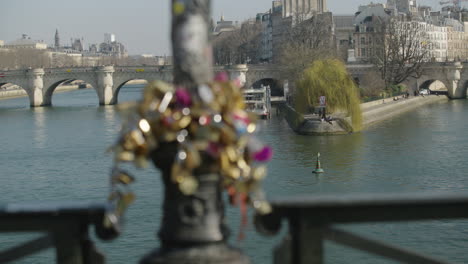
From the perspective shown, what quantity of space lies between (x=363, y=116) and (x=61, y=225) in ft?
101

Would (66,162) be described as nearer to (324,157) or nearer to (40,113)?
(324,157)

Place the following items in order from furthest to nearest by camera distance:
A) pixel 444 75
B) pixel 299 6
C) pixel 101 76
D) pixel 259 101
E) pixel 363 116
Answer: pixel 299 6 → pixel 101 76 → pixel 444 75 → pixel 259 101 → pixel 363 116

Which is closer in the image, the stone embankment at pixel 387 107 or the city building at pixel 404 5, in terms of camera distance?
the stone embankment at pixel 387 107

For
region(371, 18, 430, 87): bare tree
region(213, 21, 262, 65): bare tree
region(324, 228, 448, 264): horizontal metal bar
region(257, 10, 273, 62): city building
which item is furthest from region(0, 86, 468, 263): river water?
region(257, 10, 273, 62): city building

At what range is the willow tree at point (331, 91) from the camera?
29297 millimetres

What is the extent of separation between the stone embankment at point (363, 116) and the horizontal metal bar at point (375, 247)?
25.3 m

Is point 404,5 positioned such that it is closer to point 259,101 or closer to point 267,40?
point 267,40

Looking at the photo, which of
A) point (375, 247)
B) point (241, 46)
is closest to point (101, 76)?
point (241, 46)

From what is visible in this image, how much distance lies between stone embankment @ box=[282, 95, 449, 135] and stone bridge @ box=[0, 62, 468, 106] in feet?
9.94

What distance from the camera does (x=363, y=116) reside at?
3266 centimetres

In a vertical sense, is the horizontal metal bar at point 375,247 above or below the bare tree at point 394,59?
below

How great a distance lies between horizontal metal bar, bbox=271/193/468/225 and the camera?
7.59 feet

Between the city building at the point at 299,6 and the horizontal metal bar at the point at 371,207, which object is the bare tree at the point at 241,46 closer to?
the city building at the point at 299,6

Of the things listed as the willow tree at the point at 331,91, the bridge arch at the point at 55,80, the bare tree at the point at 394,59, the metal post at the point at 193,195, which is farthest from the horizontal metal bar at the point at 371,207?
the bridge arch at the point at 55,80
